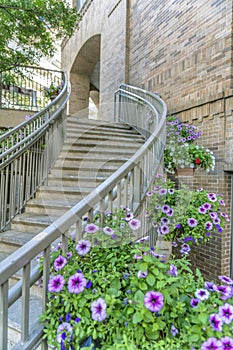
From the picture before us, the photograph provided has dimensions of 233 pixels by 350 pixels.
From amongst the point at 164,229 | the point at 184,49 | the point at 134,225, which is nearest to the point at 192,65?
the point at 184,49

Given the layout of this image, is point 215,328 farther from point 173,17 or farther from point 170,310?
point 173,17

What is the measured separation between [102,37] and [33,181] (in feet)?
22.5

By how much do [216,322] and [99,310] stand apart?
51cm

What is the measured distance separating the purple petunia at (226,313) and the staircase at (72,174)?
1301 millimetres

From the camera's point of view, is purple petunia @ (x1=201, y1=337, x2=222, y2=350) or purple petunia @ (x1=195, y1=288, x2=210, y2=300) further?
purple petunia @ (x1=195, y1=288, x2=210, y2=300)

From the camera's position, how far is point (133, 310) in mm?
1214

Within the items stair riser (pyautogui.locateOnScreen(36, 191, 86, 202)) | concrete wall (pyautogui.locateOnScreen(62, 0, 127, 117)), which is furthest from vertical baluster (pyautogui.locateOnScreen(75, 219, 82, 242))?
concrete wall (pyautogui.locateOnScreen(62, 0, 127, 117))

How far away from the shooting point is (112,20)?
308 inches

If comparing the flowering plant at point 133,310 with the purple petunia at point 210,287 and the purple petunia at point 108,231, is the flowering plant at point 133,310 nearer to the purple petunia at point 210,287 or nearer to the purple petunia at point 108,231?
the purple petunia at point 210,287

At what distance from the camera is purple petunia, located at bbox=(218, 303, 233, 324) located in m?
1.15

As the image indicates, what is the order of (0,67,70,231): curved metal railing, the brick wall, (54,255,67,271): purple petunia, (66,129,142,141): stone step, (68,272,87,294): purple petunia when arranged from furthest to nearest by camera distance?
(66,129,142,141): stone step → the brick wall → (0,67,70,231): curved metal railing → (54,255,67,271): purple petunia → (68,272,87,294): purple petunia

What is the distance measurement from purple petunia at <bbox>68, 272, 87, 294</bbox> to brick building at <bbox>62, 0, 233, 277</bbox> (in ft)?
10.1

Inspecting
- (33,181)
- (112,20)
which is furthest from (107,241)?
(112,20)

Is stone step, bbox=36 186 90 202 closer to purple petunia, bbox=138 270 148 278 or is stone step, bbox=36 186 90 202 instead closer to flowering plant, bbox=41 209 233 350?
flowering plant, bbox=41 209 233 350
